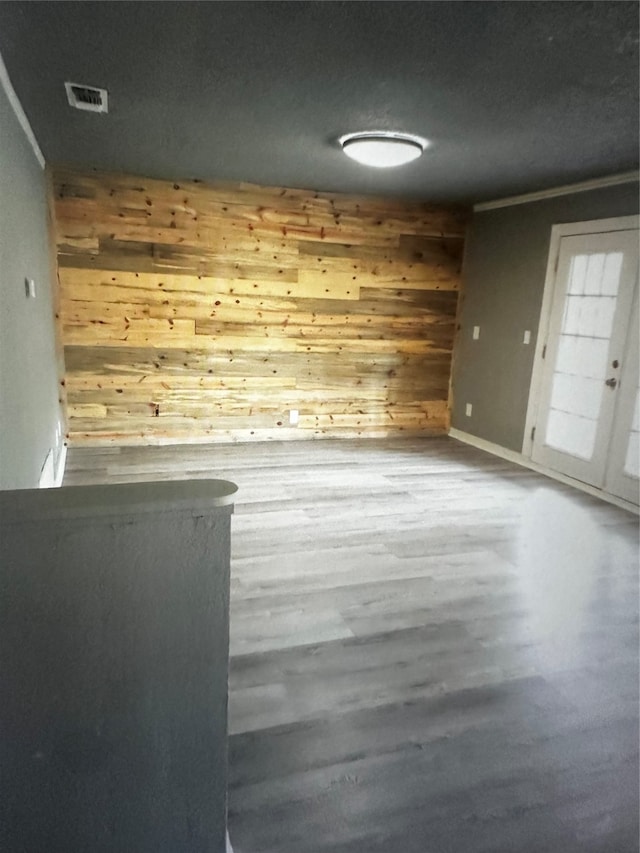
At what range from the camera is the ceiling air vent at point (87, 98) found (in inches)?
101

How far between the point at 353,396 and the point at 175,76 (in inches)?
146

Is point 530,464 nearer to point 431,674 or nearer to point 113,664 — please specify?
point 431,674

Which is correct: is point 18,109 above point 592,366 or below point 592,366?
above

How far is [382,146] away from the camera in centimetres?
312

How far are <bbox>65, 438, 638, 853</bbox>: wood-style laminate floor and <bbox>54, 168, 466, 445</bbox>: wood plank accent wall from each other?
1334 mm

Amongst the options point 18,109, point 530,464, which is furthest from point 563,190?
point 18,109

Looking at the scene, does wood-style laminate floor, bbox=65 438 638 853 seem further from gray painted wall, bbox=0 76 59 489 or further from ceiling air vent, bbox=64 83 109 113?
ceiling air vent, bbox=64 83 109 113

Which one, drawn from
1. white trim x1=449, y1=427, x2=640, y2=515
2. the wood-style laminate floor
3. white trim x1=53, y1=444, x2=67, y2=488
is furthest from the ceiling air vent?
white trim x1=449, y1=427, x2=640, y2=515

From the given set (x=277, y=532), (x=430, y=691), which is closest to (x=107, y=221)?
(x=277, y=532)

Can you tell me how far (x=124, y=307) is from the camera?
4.90m

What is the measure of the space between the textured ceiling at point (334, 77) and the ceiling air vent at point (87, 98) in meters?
0.05

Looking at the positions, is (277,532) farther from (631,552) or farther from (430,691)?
(631,552)

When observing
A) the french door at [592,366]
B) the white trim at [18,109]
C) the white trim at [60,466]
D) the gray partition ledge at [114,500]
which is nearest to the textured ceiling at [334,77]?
the white trim at [18,109]

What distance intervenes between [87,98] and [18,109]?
1.49 ft
